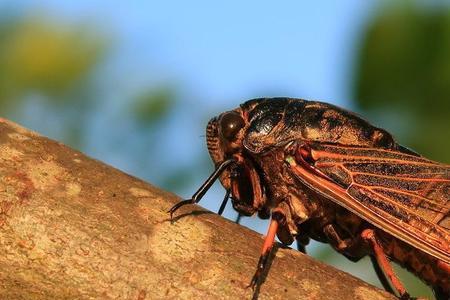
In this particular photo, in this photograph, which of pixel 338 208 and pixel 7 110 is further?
pixel 7 110

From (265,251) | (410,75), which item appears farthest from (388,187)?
(410,75)

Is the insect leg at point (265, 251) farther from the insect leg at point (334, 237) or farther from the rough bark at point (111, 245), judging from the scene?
the insect leg at point (334, 237)

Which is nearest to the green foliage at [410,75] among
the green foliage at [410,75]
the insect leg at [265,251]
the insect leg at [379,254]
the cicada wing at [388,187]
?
the green foliage at [410,75]

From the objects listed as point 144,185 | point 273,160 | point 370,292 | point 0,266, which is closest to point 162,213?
point 144,185

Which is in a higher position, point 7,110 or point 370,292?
point 370,292

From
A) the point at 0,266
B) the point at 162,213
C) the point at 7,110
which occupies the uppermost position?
the point at 162,213

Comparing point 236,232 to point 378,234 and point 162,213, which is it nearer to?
A: point 162,213

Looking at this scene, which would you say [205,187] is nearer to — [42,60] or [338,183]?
[338,183]

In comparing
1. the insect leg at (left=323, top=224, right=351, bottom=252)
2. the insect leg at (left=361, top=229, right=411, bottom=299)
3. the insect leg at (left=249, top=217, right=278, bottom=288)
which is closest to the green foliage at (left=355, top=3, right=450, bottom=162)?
A: the insect leg at (left=323, top=224, right=351, bottom=252)
